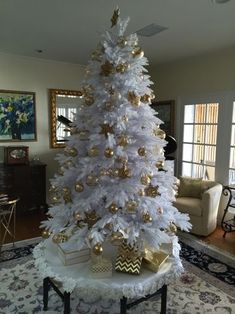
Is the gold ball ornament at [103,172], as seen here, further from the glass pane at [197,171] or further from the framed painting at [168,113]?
the framed painting at [168,113]

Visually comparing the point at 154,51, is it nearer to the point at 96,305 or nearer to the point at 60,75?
the point at 60,75

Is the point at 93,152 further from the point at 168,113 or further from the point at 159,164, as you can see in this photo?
the point at 168,113

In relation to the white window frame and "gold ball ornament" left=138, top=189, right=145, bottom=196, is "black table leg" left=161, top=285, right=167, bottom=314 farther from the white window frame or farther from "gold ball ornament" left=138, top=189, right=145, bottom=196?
the white window frame

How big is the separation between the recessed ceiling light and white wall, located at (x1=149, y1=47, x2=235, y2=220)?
1.29 metres

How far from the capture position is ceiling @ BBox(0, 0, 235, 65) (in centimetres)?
233

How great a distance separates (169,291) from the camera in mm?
2342

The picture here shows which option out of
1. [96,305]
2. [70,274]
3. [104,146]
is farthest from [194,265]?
[104,146]

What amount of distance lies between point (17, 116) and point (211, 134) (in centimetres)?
310

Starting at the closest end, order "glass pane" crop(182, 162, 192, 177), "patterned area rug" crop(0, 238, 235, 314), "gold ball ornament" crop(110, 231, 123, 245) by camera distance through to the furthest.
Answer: "gold ball ornament" crop(110, 231, 123, 245) → "patterned area rug" crop(0, 238, 235, 314) → "glass pane" crop(182, 162, 192, 177)

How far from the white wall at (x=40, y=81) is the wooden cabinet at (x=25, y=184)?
0.38m

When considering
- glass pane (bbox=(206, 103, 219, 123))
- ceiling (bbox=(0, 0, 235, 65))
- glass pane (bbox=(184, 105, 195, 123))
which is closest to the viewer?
ceiling (bbox=(0, 0, 235, 65))

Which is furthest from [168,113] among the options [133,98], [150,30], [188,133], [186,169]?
[133,98]

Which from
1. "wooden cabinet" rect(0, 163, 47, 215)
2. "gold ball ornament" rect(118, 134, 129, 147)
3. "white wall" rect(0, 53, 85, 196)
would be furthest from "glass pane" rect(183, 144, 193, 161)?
"gold ball ornament" rect(118, 134, 129, 147)

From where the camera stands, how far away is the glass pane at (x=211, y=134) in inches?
Answer: 158
